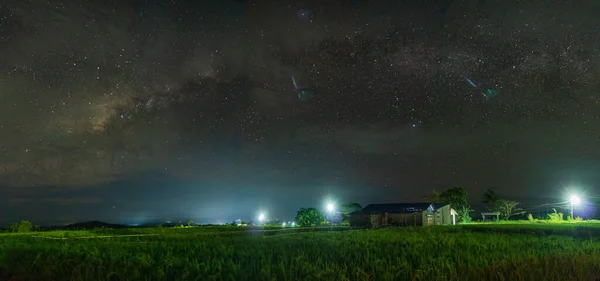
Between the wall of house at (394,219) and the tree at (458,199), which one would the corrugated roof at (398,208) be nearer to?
the wall of house at (394,219)

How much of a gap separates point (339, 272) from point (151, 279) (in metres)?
3.41

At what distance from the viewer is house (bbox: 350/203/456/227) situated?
80438mm

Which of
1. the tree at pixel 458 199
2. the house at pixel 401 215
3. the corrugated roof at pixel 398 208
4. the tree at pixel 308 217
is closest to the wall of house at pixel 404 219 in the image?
the house at pixel 401 215

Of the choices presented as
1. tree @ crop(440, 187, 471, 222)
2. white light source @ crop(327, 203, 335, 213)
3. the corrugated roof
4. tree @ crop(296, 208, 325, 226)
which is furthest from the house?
tree @ crop(440, 187, 471, 222)

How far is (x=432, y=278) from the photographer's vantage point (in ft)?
24.1

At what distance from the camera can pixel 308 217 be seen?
73.9m

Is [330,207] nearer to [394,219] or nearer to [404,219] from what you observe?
[394,219]

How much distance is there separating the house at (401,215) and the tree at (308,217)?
405 inches

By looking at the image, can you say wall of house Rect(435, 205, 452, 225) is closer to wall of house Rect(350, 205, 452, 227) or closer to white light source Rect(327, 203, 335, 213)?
wall of house Rect(350, 205, 452, 227)

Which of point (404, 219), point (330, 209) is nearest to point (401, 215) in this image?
point (404, 219)

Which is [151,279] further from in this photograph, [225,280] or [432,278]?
[432,278]

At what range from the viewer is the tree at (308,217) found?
240ft

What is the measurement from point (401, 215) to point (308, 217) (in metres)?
19.8

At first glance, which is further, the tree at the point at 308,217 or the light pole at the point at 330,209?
the light pole at the point at 330,209
